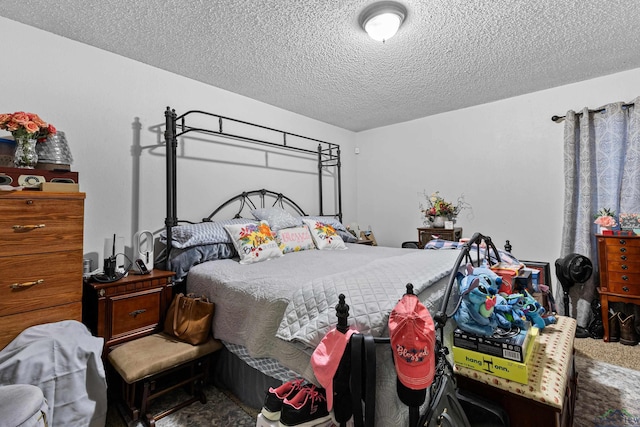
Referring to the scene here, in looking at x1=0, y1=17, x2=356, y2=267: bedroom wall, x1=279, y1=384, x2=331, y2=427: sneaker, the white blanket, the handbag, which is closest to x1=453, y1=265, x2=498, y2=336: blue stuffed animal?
x1=279, y1=384, x2=331, y2=427: sneaker

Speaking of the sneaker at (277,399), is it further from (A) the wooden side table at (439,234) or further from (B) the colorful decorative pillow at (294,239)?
(A) the wooden side table at (439,234)

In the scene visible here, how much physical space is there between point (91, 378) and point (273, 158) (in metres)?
2.65

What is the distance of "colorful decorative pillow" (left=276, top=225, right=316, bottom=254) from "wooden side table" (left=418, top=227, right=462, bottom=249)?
1.60 m

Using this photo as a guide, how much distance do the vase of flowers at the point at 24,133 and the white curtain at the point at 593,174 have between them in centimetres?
444

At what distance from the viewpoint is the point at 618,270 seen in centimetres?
262

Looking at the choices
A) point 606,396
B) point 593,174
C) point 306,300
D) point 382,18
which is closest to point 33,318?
point 306,300

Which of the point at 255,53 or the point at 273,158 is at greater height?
the point at 255,53

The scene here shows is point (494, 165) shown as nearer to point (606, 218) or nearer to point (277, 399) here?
point (606, 218)

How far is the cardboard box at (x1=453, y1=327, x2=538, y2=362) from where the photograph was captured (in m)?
1.23

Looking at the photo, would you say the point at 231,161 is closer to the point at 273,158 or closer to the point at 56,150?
the point at 273,158

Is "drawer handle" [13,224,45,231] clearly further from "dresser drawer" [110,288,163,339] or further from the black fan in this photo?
the black fan

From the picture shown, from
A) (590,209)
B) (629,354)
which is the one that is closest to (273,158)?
(590,209)

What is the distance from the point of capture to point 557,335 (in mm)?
1608

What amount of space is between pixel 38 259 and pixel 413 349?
6.20 feet
